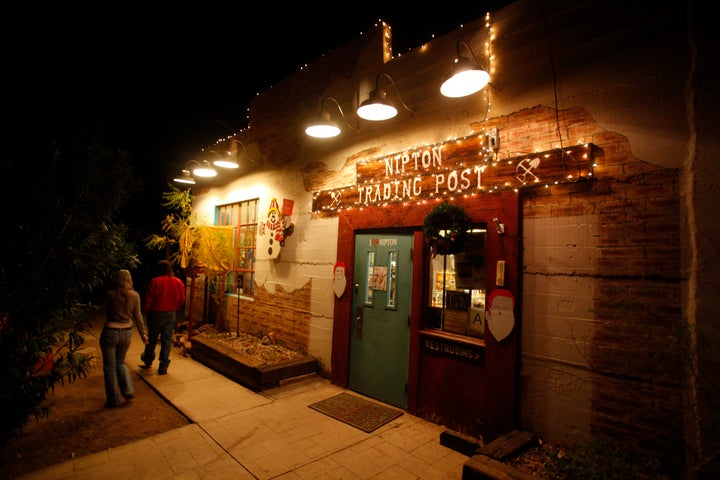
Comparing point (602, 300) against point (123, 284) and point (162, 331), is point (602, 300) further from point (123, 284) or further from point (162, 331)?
point (162, 331)

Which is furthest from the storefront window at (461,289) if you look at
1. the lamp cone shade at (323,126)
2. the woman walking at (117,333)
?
the woman walking at (117,333)

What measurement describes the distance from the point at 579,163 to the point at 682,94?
3.32 feet

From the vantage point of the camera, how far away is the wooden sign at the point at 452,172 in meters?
4.05

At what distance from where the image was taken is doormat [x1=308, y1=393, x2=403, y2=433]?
4.88m

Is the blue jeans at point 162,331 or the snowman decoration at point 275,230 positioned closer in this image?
the blue jeans at point 162,331

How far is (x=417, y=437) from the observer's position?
4562mm

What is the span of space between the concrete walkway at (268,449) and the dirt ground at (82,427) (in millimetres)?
203

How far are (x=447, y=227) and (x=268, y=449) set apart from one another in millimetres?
3383

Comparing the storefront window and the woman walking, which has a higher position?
the storefront window

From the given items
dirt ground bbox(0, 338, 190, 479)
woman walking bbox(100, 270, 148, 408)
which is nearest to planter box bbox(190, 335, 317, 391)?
dirt ground bbox(0, 338, 190, 479)

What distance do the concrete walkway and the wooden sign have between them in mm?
3213

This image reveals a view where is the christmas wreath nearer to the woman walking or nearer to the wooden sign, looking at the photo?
the wooden sign

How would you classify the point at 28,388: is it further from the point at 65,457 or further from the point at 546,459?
the point at 546,459

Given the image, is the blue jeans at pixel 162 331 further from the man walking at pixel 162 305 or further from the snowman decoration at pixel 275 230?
the snowman decoration at pixel 275 230
